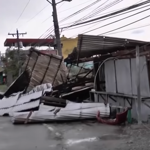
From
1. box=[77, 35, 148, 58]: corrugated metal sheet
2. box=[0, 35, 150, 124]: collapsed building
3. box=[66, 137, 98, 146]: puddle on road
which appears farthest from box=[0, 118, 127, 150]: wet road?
box=[77, 35, 148, 58]: corrugated metal sheet

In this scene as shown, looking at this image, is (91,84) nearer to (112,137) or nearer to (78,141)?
(112,137)

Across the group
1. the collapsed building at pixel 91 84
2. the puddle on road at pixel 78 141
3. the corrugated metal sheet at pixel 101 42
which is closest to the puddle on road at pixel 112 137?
the puddle on road at pixel 78 141

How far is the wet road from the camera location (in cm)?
796

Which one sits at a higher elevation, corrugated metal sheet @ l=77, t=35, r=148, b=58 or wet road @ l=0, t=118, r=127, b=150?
corrugated metal sheet @ l=77, t=35, r=148, b=58

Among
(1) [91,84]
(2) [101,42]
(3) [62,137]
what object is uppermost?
(2) [101,42]

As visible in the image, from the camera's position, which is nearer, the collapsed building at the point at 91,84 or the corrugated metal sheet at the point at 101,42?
the corrugated metal sheet at the point at 101,42

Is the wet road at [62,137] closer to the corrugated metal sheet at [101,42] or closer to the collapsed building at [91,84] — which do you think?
the collapsed building at [91,84]

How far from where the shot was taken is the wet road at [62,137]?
313 inches

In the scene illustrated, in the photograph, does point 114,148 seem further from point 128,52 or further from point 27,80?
point 27,80

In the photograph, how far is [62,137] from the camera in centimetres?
920

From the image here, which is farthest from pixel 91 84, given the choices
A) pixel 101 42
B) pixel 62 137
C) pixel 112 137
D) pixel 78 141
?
pixel 78 141

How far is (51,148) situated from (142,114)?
13.1 ft

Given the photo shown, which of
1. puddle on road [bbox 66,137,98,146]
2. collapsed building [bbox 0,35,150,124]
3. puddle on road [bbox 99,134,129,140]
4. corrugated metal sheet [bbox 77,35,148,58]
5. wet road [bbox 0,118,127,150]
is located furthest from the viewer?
collapsed building [bbox 0,35,150,124]

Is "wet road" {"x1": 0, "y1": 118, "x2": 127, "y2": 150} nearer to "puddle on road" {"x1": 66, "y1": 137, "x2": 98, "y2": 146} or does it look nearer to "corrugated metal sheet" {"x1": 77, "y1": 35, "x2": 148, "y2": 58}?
"puddle on road" {"x1": 66, "y1": 137, "x2": 98, "y2": 146}
